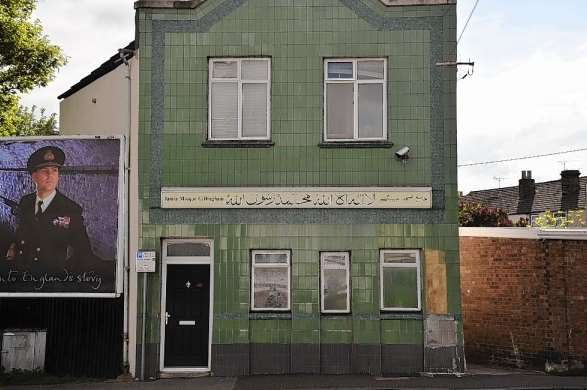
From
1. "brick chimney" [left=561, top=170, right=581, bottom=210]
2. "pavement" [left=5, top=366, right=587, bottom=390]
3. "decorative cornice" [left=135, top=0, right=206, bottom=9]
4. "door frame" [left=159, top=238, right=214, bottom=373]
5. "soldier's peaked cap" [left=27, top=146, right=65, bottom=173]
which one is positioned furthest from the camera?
"brick chimney" [left=561, top=170, right=581, bottom=210]

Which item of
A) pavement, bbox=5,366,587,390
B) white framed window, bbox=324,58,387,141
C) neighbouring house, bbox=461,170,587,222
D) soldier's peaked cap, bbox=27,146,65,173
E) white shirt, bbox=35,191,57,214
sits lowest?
pavement, bbox=5,366,587,390

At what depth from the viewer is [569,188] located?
46969mm

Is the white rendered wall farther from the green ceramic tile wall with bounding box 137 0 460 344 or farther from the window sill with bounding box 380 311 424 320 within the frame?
the window sill with bounding box 380 311 424 320

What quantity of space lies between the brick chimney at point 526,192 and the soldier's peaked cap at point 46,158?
40913 millimetres

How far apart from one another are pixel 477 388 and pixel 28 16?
50.5ft

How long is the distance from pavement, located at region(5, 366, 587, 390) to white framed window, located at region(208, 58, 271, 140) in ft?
15.1

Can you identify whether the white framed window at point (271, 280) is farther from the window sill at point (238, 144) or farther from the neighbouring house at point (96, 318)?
the neighbouring house at point (96, 318)

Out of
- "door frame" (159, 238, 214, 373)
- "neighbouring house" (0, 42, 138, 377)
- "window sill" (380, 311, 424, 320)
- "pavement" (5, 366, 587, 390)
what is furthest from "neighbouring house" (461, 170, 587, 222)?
"neighbouring house" (0, 42, 138, 377)

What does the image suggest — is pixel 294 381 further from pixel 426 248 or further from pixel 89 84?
pixel 89 84

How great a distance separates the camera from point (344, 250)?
13594mm

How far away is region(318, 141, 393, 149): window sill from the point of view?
13.6 metres

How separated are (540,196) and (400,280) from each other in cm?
3928

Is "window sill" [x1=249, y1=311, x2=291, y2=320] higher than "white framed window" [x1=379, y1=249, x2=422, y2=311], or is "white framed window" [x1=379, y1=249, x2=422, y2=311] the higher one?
"white framed window" [x1=379, y1=249, x2=422, y2=311]

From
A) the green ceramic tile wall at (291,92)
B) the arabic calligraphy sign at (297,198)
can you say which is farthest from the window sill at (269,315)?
the green ceramic tile wall at (291,92)
